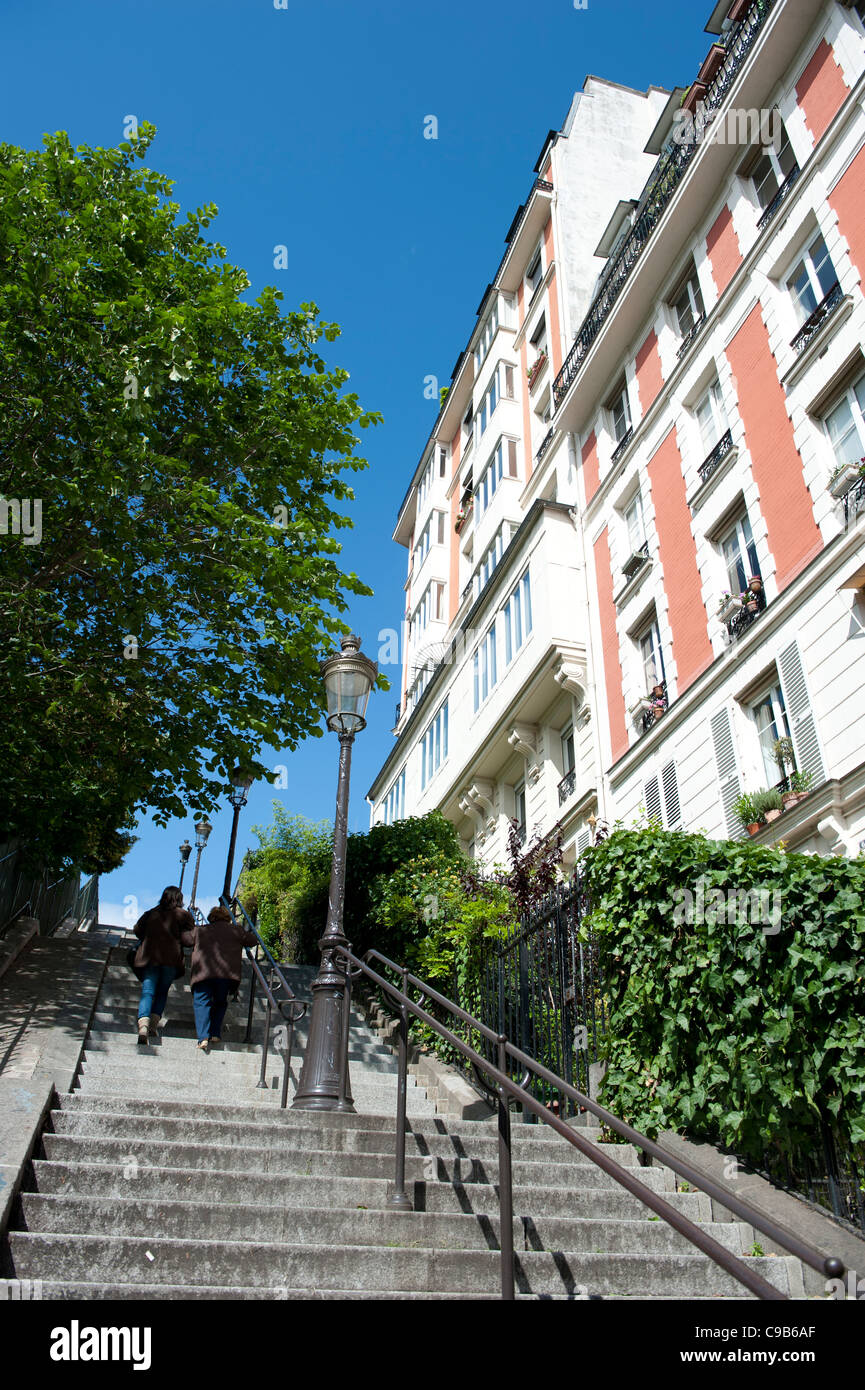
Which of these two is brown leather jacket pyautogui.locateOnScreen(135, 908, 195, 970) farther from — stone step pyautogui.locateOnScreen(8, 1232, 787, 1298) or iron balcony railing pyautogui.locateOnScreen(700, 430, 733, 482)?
iron balcony railing pyautogui.locateOnScreen(700, 430, 733, 482)

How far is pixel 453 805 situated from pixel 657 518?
9.52 metres

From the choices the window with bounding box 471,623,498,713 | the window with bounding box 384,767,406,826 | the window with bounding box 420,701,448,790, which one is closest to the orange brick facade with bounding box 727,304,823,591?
the window with bounding box 471,623,498,713

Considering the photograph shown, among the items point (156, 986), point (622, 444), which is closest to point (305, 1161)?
point (156, 986)

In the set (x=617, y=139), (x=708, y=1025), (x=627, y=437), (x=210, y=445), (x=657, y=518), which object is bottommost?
(x=708, y=1025)

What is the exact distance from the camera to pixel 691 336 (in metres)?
16.4

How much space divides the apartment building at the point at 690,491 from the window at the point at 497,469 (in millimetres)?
105

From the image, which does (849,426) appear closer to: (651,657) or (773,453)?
(773,453)

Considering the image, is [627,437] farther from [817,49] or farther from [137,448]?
[137,448]

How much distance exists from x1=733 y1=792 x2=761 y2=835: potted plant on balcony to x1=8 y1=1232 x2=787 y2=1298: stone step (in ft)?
26.0

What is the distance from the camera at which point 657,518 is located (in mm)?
16891

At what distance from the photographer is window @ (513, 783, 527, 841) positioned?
20337mm

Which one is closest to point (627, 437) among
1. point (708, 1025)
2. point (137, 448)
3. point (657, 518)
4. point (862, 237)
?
→ point (657, 518)

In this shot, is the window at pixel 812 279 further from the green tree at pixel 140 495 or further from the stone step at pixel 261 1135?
the stone step at pixel 261 1135

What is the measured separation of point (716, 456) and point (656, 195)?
722 cm
